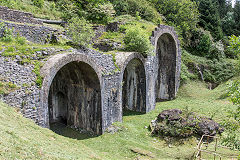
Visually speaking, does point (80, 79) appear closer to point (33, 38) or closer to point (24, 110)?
point (33, 38)

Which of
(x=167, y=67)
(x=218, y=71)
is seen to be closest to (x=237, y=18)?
(x=218, y=71)

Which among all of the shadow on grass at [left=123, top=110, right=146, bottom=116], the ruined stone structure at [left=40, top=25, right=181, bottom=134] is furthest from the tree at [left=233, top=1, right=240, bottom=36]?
the shadow on grass at [left=123, top=110, right=146, bottom=116]

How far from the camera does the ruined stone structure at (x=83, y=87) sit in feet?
24.6

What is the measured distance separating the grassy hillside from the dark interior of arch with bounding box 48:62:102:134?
651 mm

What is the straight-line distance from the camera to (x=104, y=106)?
36.9 ft

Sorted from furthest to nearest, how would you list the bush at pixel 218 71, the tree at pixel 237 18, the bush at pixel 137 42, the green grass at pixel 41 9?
the tree at pixel 237 18, the bush at pixel 218 71, the green grass at pixel 41 9, the bush at pixel 137 42

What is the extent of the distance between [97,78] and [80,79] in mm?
1068

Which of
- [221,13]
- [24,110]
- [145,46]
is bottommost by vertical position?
[24,110]

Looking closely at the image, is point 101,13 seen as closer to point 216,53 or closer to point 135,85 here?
point 135,85

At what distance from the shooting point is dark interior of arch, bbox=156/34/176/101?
20438mm

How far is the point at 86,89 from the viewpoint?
11.1m

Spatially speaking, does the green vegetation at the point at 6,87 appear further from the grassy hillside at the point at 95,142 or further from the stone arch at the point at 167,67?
the stone arch at the point at 167,67

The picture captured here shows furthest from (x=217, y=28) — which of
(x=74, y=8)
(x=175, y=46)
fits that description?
(x=74, y=8)

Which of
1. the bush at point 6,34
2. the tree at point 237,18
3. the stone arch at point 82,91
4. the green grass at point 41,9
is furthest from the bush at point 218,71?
the bush at point 6,34
